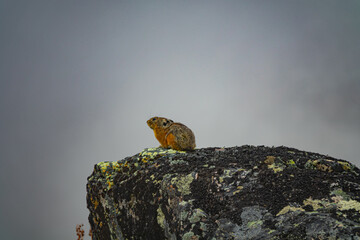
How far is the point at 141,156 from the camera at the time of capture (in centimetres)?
738

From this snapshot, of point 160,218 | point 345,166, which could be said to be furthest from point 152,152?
point 345,166

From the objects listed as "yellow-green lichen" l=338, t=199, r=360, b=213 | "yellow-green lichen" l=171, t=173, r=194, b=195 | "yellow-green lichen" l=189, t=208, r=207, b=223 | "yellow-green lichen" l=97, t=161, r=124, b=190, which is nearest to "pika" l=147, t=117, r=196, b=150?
"yellow-green lichen" l=97, t=161, r=124, b=190

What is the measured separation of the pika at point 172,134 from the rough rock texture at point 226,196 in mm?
394

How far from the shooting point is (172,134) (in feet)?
26.3

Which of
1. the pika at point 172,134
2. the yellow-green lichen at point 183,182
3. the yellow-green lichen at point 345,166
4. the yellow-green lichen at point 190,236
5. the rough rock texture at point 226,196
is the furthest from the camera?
the pika at point 172,134

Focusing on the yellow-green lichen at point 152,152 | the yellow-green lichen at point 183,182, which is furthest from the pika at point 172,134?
the yellow-green lichen at point 183,182

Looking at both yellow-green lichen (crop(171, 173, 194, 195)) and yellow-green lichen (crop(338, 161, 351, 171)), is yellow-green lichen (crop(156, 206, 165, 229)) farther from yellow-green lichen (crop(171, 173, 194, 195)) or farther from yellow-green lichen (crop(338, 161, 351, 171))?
yellow-green lichen (crop(338, 161, 351, 171))

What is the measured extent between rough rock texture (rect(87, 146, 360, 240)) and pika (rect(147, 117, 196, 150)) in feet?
1.29

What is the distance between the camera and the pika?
7.84 metres

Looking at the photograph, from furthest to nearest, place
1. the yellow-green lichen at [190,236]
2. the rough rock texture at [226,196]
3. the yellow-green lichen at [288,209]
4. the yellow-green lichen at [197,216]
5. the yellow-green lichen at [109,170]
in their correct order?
1. the yellow-green lichen at [109,170]
2. the yellow-green lichen at [197,216]
3. the yellow-green lichen at [190,236]
4. the yellow-green lichen at [288,209]
5. the rough rock texture at [226,196]

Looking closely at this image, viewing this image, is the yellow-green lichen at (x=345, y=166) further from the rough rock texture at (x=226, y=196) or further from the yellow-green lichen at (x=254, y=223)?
the yellow-green lichen at (x=254, y=223)

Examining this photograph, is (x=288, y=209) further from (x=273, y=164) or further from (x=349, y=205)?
(x=273, y=164)

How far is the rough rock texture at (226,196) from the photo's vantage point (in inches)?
193

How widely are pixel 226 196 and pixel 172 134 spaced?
2780mm
